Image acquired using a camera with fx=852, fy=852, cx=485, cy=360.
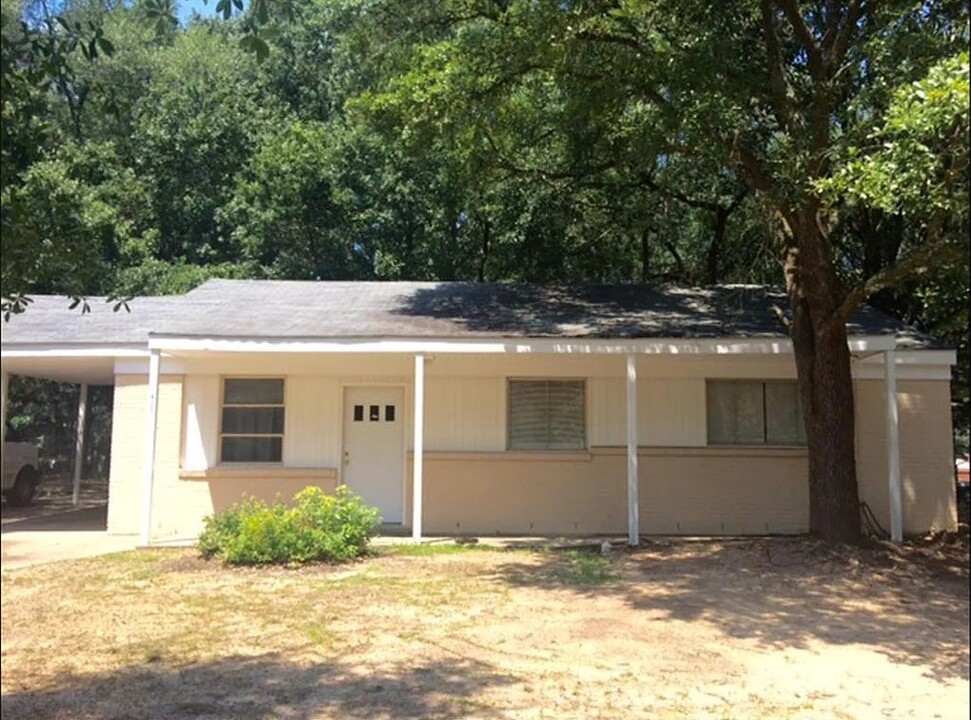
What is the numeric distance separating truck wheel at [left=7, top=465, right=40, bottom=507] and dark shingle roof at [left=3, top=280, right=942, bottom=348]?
6420mm

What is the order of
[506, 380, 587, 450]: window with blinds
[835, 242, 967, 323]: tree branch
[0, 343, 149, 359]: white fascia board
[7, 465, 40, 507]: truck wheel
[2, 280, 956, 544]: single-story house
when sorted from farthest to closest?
[506, 380, 587, 450]: window with blinds → [2, 280, 956, 544]: single-story house → [835, 242, 967, 323]: tree branch → [0, 343, 149, 359]: white fascia board → [7, 465, 40, 507]: truck wheel

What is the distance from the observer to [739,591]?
315 inches

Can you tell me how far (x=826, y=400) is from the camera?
32.4ft

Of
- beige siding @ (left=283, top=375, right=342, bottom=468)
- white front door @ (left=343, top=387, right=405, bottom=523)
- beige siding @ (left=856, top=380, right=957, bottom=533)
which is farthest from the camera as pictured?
white front door @ (left=343, top=387, right=405, bottom=523)

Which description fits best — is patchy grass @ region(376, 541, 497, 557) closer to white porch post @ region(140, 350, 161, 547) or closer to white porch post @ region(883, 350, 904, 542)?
white porch post @ region(140, 350, 161, 547)

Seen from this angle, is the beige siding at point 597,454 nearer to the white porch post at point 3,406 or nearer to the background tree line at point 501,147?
the background tree line at point 501,147

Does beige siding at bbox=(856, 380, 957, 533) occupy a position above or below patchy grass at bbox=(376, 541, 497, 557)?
above

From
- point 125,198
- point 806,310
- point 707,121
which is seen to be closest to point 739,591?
point 806,310

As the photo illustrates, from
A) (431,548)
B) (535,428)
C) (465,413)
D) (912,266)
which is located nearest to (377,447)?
(465,413)

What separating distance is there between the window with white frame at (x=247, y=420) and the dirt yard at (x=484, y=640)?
3.44 meters

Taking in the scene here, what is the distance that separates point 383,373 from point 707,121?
19.7 feet

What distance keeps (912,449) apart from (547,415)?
5254 millimetres

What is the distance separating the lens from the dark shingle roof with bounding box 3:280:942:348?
11.1m

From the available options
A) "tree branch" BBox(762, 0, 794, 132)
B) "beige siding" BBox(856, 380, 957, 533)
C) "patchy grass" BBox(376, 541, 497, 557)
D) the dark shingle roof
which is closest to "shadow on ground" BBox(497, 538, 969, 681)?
"patchy grass" BBox(376, 541, 497, 557)
